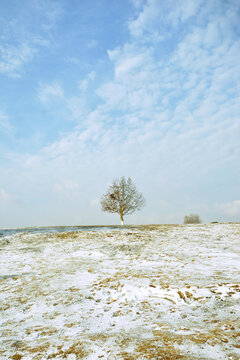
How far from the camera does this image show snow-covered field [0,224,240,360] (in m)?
3.66

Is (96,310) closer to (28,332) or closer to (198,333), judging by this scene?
→ (28,332)

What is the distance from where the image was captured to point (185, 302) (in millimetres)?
5930

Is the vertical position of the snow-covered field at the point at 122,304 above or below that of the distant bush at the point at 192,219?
below

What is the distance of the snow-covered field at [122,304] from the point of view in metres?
3.66

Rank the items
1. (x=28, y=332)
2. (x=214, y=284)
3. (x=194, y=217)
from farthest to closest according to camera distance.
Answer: (x=194, y=217) → (x=214, y=284) → (x=28, y=332)

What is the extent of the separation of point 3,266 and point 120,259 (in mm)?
6179

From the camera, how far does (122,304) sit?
6.05 metres

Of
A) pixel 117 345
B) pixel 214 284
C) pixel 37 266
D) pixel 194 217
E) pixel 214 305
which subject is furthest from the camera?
pixel 194 217

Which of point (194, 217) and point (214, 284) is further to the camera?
point (194, 217)

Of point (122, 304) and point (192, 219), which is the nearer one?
point (122, 304)

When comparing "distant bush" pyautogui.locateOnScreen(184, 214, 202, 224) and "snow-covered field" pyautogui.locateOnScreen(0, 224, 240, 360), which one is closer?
"snow-covered field" pyautogui.locateOnScreen(0, 224, 240, 360)

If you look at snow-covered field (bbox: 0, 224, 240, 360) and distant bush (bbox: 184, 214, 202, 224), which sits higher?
distant bush (bbox: 184, 214, 202, 224)

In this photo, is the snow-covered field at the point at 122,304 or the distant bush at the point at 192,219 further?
the distant bush at the point at 192,219

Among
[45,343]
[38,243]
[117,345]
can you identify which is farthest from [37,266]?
[117,345]
